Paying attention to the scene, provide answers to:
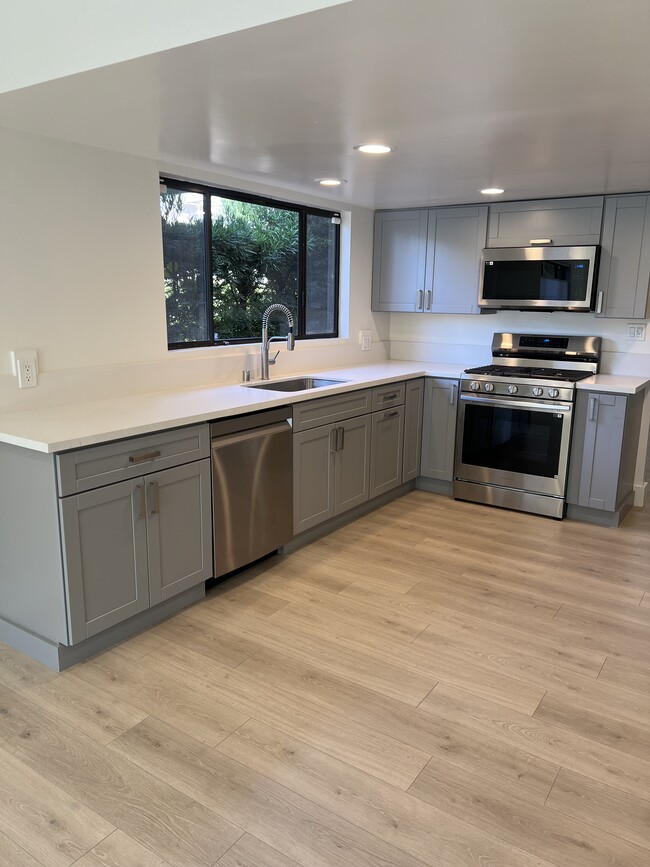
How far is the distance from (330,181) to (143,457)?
6.96 ft

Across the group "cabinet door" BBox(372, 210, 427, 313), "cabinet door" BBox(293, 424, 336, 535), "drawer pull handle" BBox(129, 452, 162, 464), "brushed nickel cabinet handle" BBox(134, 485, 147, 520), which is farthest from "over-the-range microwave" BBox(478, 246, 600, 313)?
"brushed nickel cabinet handle" BBox(134, 485, 147, 520)

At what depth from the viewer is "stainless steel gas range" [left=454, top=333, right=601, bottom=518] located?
4.09 metres

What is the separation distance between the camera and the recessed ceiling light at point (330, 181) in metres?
3.70

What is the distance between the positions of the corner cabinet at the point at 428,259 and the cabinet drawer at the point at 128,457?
259 centimetres

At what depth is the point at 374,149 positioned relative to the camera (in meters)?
2.88

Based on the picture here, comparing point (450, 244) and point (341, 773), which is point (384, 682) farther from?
point (450, 244)

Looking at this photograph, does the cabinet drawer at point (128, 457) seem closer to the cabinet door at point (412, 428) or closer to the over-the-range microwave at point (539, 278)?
the cabinet door at point (412, 428)

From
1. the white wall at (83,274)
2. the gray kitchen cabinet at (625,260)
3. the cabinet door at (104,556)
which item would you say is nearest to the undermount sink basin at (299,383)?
the white wall at (83,274)

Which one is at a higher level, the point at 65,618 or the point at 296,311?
the point at 296,311

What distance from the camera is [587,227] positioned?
4.11 metres

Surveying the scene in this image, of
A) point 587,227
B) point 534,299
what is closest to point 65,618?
point 534,299

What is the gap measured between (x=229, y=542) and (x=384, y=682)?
104 cm

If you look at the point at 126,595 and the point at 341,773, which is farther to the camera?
the point at 126,595

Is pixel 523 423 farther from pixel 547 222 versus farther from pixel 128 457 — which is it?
pixel 128 457
